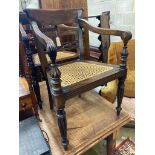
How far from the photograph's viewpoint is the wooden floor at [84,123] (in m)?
0.87

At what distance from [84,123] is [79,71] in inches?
12.9

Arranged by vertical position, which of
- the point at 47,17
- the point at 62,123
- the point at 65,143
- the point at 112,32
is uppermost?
the point at 47,17

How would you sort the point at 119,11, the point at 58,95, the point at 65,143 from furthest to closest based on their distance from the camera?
the point at 119,11 → the point at 65,143 → the point at 58,95

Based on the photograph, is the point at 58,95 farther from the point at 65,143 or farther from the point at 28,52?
the point at 28,52

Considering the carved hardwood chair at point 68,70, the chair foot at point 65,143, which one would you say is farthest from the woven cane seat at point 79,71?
the chair foot at point 65,143

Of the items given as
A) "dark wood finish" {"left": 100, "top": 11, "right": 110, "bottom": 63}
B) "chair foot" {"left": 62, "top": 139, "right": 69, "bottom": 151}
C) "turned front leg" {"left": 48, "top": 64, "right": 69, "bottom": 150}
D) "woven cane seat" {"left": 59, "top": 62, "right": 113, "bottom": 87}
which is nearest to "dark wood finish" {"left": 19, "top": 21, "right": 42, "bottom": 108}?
"woven cane seat" {"left": 59, "top": 62, "right": 113, "bottom": 87}

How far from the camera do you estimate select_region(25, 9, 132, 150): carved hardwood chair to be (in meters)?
0.72

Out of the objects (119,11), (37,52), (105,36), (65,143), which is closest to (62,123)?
(65,143)

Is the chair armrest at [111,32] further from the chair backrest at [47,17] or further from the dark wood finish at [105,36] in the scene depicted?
the dark wood finish at [105,36]

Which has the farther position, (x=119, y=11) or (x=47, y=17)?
(x=119, y=11)

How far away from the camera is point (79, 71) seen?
0.97 m

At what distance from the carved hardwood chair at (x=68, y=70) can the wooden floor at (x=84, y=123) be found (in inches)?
2.5
